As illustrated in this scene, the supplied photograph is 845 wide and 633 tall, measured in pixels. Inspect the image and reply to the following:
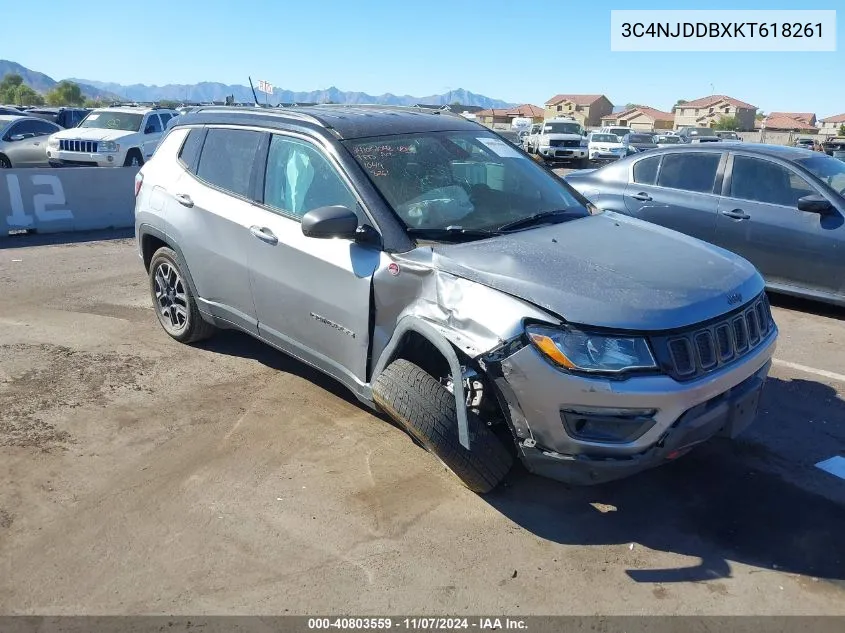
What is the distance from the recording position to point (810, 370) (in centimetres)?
540

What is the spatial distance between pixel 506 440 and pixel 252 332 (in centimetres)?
208

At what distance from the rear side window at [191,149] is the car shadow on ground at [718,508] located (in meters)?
3.32

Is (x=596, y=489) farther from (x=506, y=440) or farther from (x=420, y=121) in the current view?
(x=420, y=121)

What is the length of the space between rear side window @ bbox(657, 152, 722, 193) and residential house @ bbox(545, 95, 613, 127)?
298 feet

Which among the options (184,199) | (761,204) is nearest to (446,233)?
(184,199)

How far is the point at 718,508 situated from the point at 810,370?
244cm

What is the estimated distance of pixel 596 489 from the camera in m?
3.74

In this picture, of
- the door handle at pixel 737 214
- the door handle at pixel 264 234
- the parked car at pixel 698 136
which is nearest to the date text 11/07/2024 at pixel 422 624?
the door handle at pixel 264 234

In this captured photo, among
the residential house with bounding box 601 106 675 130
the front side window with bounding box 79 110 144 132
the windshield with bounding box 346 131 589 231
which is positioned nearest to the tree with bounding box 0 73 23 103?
the residential house with bounding box 601 106 675 130

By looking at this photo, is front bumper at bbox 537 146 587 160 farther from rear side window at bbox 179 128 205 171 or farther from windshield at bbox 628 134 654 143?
rear side window at bbox 179 128 205 171

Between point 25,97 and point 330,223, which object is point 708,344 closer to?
point 330,223

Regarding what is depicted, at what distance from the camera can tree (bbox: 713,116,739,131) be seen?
71625 millimetres

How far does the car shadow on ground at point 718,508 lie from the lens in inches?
125

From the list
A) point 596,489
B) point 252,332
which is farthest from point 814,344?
point 252,332
